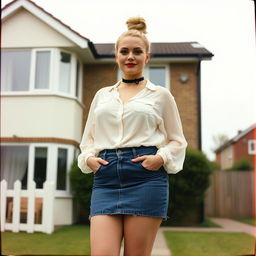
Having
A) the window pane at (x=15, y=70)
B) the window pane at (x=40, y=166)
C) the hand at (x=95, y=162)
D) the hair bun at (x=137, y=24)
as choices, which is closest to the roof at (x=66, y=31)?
the window pane at (x=15, y=70)

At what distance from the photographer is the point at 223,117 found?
19.3 ft

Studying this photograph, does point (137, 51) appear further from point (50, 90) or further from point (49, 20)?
point (49, 20)

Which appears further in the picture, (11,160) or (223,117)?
(11,160)

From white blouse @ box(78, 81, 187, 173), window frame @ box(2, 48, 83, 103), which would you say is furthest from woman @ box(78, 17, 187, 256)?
window frame @ box(2, 48, 83, 103)

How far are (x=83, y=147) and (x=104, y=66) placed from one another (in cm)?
550

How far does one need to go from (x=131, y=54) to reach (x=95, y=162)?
0.51 m

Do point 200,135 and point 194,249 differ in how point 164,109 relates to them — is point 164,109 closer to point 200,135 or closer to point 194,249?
point 194,249

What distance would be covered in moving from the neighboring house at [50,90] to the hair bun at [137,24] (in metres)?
5.07

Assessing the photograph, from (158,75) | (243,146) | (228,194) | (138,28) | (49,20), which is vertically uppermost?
(49,20)

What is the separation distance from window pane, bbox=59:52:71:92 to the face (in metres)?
5.97

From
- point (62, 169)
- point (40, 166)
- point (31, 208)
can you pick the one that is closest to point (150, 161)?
point (31, 208)

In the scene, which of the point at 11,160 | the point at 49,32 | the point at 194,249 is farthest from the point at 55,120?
the point at 194,249

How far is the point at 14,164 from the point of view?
7027 mm

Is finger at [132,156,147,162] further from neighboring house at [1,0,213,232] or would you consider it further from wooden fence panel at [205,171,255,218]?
wooden fence panel at [205,171,255,218]
